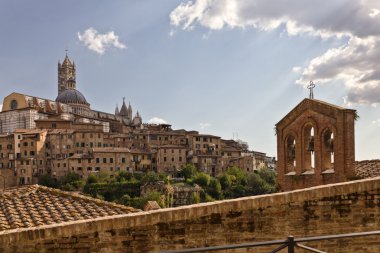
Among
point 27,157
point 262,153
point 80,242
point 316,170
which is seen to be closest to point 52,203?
point 80,242

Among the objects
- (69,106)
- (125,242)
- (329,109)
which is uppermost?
(69,106)

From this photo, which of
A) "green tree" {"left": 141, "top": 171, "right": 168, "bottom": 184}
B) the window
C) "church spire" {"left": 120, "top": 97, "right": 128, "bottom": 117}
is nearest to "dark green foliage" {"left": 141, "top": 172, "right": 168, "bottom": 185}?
"green tree" {"left": 141, "top": 171, "right": 168, "bottom": 184}

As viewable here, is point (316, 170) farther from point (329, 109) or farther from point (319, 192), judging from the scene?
point (319, 192)

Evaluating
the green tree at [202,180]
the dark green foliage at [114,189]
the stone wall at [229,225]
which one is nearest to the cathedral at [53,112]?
the dark green foliage at [114,189]

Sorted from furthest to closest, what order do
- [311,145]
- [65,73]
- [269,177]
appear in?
[65,73]
[269,177]
[311,145]

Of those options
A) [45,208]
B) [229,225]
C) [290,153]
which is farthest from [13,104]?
[229,225]

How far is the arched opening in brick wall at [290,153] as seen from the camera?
582 inches

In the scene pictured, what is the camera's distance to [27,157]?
7688cm

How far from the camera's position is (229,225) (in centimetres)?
559

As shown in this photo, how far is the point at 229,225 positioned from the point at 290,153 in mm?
9863

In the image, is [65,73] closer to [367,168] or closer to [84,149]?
[84,149]

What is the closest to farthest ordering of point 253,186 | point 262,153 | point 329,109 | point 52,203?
point 52,203 < point 329,109 < point 253,186 < point 262,153

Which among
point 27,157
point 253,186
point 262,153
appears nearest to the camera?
point 253,186

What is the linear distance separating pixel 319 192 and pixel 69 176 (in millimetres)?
72770
